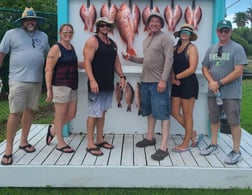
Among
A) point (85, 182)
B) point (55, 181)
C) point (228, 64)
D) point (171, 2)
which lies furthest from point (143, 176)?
point (171, 2)

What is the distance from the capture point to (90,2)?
17.1 feet

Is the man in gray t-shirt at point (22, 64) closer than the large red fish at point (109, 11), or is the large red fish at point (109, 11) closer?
the man in gray t-shirt at point (22, 64)

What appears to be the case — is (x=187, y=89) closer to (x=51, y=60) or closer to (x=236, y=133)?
(x=236, y=133)

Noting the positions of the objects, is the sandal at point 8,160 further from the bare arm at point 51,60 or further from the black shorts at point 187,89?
the black shorts at point 187,89

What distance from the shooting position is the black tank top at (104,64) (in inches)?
168

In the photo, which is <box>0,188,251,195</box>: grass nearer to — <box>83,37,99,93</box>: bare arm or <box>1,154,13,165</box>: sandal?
<box>1,154,13,165</box>: sandal

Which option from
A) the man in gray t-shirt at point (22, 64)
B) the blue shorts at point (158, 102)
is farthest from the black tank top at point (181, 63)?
the man in gray t-shirt at point (22, 64)

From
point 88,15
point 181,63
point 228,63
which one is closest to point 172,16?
point 181,63

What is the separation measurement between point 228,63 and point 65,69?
6.06 ft

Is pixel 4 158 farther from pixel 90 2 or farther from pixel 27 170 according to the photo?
pixel 90 2

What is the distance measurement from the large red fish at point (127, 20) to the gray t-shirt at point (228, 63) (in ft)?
4.52

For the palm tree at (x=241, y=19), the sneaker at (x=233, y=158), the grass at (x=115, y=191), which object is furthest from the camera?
the palm tree at (x=241, y=19)

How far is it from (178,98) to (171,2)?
153 centimetres

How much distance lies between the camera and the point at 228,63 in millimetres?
4082
